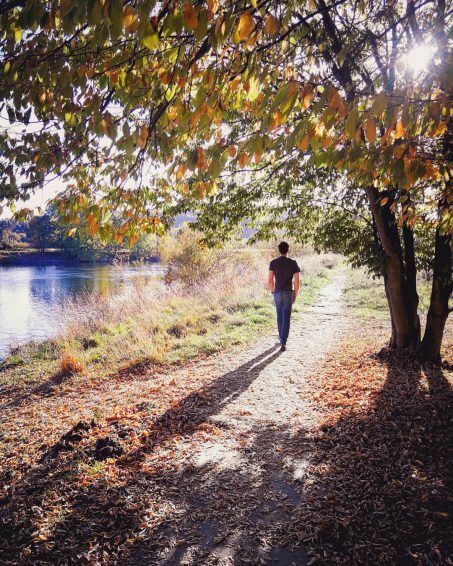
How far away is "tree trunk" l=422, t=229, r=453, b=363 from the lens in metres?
6.00

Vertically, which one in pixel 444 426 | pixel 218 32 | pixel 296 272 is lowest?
pixel 444 426

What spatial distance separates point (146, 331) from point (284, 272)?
17.3 feet

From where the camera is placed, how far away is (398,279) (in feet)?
20.8

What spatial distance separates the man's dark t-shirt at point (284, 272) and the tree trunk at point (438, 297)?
2574mm

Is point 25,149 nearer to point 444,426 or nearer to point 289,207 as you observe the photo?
point 289,207

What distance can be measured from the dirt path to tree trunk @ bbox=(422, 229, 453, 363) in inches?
86.8

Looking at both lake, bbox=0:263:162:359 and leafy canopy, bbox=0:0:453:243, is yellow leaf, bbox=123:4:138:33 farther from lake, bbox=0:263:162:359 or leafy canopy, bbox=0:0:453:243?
lake, bbox=0:263:162:359

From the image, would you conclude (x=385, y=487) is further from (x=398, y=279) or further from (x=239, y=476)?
(x=398, y=279)

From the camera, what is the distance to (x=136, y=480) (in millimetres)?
3381

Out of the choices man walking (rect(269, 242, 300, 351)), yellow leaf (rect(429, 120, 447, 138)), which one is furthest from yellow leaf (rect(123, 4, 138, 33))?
man walking (rect(269, 242, 300, 351))

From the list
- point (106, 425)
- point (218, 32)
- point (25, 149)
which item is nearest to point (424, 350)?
point (106, 425)

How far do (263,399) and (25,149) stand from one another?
4.52 m

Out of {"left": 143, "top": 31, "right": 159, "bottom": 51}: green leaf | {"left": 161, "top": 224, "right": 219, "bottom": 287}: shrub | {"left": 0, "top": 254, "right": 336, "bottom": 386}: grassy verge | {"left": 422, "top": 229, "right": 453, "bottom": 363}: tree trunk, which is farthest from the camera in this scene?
{"left": 161, "top": 224, "right": 219, "bottom": 287}: shrub

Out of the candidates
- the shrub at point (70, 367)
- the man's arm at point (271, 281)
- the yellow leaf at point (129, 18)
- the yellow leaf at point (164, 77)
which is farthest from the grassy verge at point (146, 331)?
the yellow leaf at point (129, 18)
